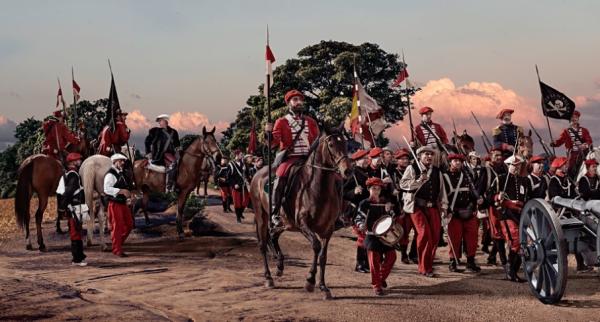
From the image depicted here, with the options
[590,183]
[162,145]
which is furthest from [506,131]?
[162,145]

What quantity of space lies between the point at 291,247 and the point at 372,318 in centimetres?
680

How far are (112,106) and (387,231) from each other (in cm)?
1038

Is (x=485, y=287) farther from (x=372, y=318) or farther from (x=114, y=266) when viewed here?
(x=114, y=266)

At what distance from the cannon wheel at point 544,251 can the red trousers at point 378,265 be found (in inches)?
72.4

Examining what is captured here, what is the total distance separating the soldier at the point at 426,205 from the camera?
1073 cm

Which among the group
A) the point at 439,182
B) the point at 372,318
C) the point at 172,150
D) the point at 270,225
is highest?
the point at 172,150

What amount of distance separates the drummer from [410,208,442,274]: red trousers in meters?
1.11

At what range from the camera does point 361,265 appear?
1120 cm

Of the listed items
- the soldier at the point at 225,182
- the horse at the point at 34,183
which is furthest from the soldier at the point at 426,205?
the soldier at the point at 225,182

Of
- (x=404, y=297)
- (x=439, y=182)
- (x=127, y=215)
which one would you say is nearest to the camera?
(x=404, y=297)

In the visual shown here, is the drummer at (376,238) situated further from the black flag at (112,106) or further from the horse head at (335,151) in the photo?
the black flag at (112,106)

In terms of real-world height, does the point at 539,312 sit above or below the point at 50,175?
below

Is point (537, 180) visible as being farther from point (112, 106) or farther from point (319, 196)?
point (112, 106)

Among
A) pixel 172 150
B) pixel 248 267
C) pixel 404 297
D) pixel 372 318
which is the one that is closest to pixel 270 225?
pixel 248 267
